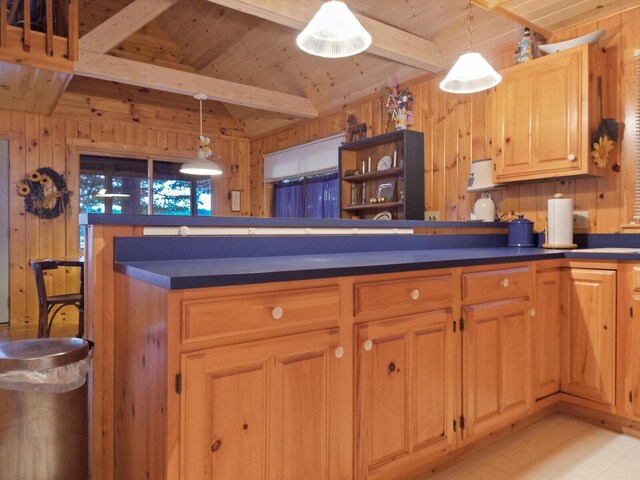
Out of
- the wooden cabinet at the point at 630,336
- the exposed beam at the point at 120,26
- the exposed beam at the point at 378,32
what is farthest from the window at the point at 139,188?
the wooden cabinet at the point at 630,336

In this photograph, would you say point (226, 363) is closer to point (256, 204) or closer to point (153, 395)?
point (153, 395)

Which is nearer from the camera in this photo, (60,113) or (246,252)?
(246,252)

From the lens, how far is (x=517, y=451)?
6.98 ft

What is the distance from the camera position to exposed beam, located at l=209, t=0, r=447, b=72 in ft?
10.3

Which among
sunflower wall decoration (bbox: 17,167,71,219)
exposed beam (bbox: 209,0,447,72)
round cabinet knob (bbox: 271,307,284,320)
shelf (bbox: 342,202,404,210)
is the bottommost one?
round cabinet knob (bbox: 271,307,284,320)

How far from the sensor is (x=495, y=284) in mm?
2062

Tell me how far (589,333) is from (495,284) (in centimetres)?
79

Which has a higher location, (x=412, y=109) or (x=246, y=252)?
(x=412, y=109)

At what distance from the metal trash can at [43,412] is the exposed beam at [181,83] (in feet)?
12.1

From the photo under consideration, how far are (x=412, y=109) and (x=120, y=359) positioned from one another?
3884mm

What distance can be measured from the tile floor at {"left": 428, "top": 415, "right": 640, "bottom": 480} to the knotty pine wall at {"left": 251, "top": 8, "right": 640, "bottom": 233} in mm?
1365

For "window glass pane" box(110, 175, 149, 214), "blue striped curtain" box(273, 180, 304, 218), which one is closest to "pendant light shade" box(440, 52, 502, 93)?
"blue striped curtain" box(273, 180, 304, 218)

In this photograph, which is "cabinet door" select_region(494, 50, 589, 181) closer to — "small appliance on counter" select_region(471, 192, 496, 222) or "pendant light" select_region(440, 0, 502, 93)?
"small appliance on counter" select_region(471, 192, 496, 222)

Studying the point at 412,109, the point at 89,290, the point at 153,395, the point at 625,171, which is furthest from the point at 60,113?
the point at 625,171
